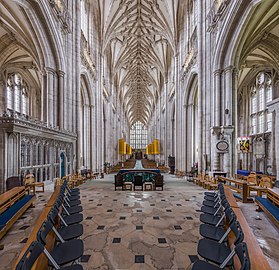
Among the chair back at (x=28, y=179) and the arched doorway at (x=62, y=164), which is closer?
the chair back at (x=28, y=179)

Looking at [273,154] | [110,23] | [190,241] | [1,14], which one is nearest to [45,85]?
[1,14]

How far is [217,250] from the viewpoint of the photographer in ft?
8.61

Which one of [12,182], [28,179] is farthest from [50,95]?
[12,182]

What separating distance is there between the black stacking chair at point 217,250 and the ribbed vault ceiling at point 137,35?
21.3 metres

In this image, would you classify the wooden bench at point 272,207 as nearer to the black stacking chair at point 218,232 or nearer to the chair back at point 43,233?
the black stacking chair at point 218,232

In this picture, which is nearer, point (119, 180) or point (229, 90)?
point (119, 180)

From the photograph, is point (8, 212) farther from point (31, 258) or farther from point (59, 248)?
point (31, 258)

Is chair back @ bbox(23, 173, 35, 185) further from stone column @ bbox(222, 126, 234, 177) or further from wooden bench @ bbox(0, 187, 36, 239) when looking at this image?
stone column @ bbox(222, 126, 234, 177)

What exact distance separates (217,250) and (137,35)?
28.5 metres

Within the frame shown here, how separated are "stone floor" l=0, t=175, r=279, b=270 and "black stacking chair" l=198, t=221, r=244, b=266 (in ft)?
2.20

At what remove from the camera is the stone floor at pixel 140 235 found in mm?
3215

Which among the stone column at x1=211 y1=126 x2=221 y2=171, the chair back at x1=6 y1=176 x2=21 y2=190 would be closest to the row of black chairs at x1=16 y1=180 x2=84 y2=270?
the chair back at x1=6 y1=176 x2=21 y2=190

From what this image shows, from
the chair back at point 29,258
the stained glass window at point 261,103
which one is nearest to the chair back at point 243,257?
the chair back at point 29,258

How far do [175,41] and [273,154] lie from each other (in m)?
15.0
